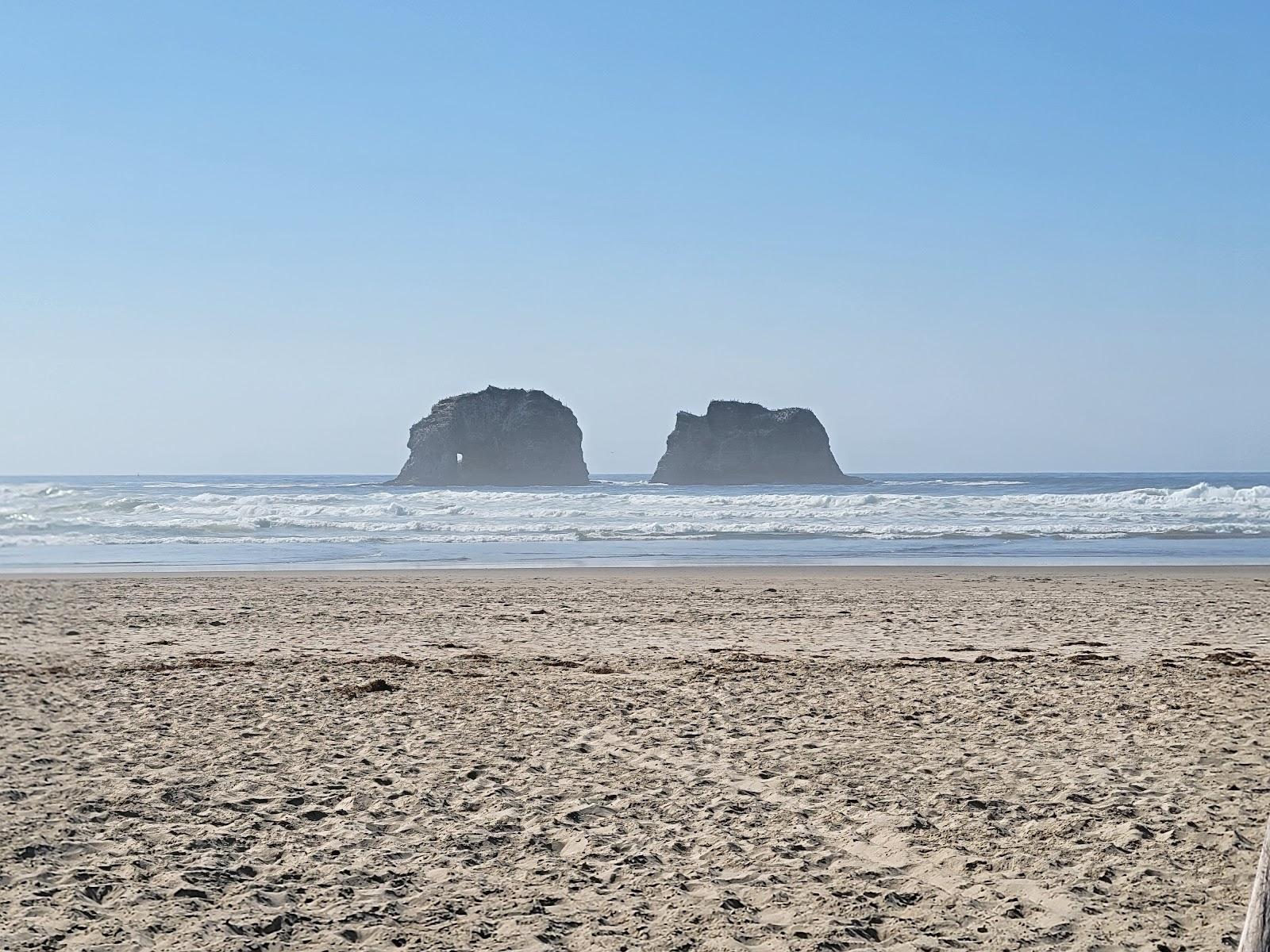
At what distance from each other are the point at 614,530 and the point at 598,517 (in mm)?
5630

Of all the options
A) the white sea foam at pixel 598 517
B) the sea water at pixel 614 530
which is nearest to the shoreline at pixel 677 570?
the sea water at pixel 614 530

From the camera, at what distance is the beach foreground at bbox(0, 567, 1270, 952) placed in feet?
13.2

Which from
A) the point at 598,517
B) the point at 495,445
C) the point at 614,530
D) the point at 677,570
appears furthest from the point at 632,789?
the point at 495,445

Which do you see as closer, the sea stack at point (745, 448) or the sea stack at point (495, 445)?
the sea stack at point (495, 445)

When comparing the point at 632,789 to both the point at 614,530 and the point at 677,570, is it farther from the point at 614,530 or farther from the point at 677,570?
the point at 614,530

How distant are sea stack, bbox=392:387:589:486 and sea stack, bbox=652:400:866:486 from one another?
34.9 feet

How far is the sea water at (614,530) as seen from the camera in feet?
72.2

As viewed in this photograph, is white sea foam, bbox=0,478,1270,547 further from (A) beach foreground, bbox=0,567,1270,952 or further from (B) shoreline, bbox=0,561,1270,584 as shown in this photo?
(A) beach foreground, bbox=0,567,1270,952

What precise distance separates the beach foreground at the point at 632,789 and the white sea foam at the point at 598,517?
17.3 meters

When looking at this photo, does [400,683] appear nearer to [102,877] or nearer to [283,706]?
[283,706]

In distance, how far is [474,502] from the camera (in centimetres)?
4200

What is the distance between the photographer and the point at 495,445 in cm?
9981

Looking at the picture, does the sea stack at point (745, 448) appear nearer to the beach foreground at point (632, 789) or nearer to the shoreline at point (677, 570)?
the shoreline at point (677, 570)

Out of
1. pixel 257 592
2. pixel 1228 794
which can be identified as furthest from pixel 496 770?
pixel 257 592
